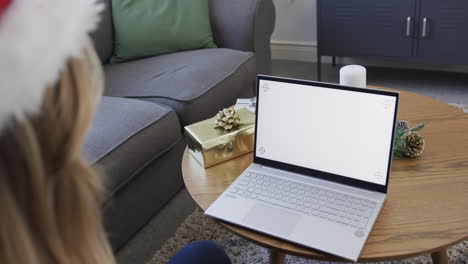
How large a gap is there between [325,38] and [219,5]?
31.4 inches

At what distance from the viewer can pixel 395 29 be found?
2471 mm

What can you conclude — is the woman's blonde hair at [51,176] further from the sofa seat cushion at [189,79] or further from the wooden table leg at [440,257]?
the sofa seat cushion at [189,79]

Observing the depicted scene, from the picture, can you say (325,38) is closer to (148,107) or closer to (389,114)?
(148,107)

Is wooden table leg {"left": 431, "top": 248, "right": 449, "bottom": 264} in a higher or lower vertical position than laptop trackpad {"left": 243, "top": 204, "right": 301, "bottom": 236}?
lower

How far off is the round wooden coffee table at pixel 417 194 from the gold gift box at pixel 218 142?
0.02 metres

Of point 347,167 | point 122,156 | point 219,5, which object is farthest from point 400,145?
point 219,5

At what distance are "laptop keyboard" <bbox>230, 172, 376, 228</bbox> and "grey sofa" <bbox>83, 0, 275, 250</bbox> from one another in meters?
0.49

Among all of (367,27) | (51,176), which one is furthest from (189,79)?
(51,176)

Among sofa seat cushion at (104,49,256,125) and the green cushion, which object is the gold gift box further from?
the green cushion

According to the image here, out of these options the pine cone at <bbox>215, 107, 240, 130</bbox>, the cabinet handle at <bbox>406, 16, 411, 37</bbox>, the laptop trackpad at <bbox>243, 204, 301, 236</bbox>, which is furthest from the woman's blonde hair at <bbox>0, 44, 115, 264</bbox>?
the cabinet handle at <bbox>406, 16, 411, 37</bbox>

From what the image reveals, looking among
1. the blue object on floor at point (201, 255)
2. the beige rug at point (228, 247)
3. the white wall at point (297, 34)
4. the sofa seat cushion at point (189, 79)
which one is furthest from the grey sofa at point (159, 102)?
the white wall at point (297, 34)

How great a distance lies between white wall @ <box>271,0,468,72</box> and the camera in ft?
10.00

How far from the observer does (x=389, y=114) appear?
93 centimetres

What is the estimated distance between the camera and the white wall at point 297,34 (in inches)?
120
